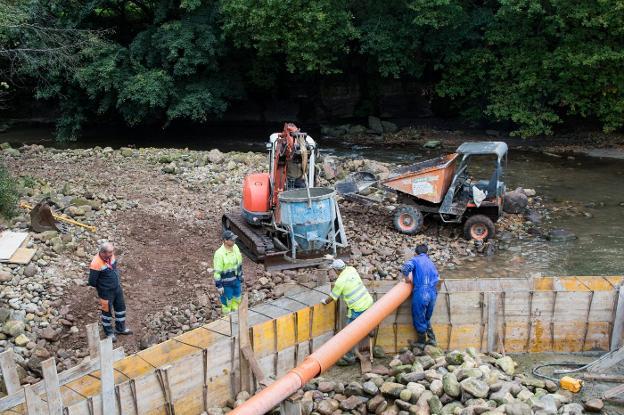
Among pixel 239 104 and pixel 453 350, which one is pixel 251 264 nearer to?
pixel 453 350

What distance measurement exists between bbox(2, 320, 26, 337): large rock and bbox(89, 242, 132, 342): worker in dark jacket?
1.11 metres

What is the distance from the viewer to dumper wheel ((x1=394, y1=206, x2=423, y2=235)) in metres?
13.9

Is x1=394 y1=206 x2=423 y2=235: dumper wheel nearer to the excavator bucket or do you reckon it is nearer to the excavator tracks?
the excavator tracks

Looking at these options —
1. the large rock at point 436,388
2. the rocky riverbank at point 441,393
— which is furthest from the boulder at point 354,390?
the large rock at point 436,388

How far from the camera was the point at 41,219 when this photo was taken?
465 inches

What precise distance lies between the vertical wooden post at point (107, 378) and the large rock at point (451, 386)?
3.82 m

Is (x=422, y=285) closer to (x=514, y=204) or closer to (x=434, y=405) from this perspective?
(x=434, y=405)

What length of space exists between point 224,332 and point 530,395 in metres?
3.79

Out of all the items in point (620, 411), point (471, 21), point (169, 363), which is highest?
point (471, 21)

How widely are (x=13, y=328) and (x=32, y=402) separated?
135 inches

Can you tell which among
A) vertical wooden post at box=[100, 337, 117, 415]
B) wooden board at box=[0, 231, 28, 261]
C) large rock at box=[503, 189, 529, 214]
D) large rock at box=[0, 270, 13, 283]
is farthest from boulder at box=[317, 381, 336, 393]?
large rock at box=[503, 189, 529, 214]

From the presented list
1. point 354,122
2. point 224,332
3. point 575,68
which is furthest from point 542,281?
point 354,122

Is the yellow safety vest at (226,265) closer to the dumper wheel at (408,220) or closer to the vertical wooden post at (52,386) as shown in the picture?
the vertical wooden post at (52,386)

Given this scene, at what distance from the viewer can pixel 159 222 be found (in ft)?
43.6
